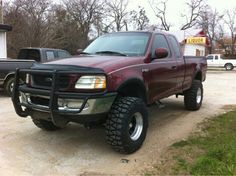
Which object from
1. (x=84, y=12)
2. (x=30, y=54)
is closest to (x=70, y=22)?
(x=84, y=12)

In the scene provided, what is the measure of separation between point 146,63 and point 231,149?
1992mm

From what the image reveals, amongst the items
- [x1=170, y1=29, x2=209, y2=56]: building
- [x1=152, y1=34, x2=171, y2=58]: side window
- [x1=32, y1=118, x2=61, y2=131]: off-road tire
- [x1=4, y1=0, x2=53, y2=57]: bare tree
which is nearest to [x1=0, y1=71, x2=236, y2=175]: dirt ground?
[x1=32, y1=118, x2=61, y2=131]: off-road tire

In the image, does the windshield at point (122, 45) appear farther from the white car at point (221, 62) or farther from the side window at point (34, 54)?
the white car at point (221, 62)

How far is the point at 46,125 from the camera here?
6.43m

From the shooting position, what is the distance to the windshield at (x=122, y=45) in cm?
623

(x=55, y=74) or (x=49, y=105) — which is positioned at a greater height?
(x=55, y=74)

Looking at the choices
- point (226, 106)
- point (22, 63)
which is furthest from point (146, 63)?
point (22, 63)

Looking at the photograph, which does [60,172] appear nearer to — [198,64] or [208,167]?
[208,167]

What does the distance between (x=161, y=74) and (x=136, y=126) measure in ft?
4.50

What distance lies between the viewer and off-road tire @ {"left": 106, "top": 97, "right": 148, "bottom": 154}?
503 centimetres

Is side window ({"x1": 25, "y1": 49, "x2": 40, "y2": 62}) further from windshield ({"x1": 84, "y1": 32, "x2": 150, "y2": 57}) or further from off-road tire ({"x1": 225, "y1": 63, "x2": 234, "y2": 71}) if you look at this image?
off-road tire ({"x1": 225, "y1": 63, "x2": 234, "y2": 71})

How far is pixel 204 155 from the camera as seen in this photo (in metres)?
5.20

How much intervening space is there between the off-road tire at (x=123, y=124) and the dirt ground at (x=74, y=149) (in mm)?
183

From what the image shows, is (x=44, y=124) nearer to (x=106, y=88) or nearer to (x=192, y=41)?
(x=106, y=88)
